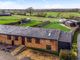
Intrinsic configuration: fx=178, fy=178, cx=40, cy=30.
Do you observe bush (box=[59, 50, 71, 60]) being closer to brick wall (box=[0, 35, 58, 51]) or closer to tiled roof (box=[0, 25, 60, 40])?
brick wall (box=[0, 35, 58, 51])

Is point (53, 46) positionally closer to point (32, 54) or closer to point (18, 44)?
point (32, 54)

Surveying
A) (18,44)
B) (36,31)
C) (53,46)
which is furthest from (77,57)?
(18,44)

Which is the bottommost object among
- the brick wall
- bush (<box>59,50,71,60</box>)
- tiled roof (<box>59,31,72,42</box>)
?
bush (<box>59,50,71,60</box>)

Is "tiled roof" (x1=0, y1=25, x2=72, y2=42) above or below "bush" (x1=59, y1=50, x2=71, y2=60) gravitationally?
above

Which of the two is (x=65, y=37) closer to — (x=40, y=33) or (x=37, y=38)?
(x=40, y=33)

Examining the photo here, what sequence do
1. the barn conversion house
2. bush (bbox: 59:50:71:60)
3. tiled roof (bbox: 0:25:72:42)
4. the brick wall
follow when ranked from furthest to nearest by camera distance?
tiled roof (bbox: 0:25:72:42) → the brick wall → the barn conversion house → bush (bbox: 59:50:71:60)

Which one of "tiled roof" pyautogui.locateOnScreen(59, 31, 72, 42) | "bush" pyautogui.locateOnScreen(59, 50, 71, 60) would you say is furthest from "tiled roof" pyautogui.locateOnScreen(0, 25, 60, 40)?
"bush" pyautogui.locateOnScreen(59, 50, 71, 60)

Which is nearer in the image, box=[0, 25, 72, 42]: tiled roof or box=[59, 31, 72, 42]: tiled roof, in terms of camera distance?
box=[59, 31, 72, 42]: tiled roof
